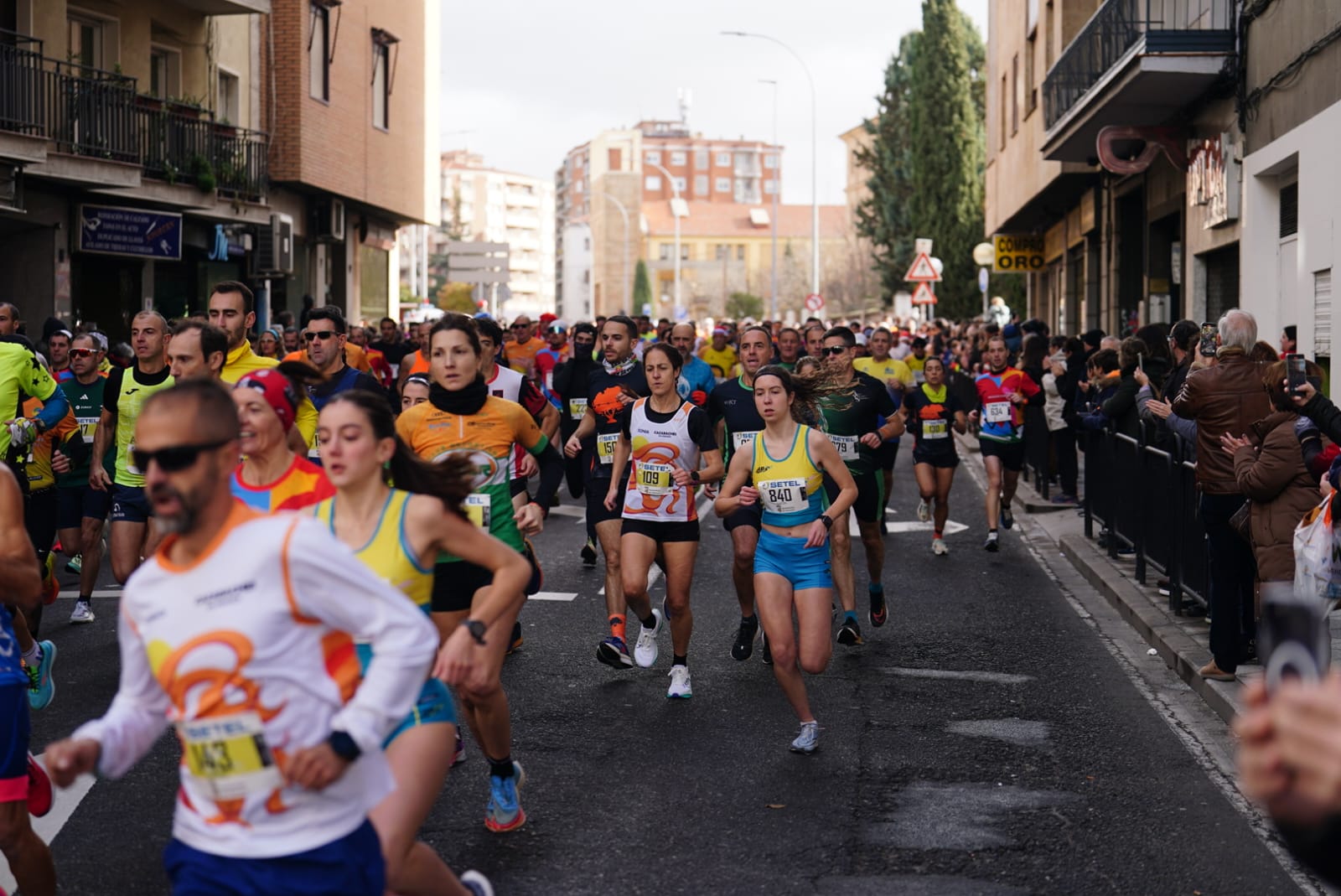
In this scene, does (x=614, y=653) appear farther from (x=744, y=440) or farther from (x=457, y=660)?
(x=457, y=660)

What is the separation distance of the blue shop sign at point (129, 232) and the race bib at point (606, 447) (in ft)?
52.3

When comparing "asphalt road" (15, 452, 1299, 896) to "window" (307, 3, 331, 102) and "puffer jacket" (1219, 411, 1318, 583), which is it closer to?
"puffer jacket" (1219, 411, 1318, 583)

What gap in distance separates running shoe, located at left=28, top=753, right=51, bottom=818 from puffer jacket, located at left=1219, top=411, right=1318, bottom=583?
5.37m

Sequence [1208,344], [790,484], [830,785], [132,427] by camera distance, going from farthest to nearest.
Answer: [1208,344]
[132,427]
[790,484]
[830,785]

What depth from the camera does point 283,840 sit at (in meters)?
3.38

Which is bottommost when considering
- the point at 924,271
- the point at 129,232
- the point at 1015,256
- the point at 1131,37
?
the point at 129,232

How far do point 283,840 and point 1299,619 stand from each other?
6.77 ft

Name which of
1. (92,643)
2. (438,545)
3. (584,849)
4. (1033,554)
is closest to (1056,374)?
(1033,554)

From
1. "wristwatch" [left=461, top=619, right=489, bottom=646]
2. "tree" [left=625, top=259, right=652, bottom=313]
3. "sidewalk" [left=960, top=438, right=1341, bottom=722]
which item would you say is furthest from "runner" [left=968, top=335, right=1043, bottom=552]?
"tree" [left=625, top=259, right=652, bottom=313]

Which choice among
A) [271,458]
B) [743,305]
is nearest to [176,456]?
[271,458]

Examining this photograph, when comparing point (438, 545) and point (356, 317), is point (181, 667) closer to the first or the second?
point (438, 545)

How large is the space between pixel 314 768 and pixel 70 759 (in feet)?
1.59

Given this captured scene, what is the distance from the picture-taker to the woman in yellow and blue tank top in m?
4.23

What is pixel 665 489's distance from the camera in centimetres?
885
